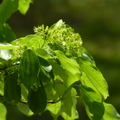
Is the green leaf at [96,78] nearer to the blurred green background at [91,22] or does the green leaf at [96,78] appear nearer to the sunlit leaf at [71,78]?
the sunlit leaf at [71,78]

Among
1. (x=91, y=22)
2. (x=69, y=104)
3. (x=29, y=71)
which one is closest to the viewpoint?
(x=29, y=71)

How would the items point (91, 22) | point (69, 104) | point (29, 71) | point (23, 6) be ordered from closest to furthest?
1. point (29, 71)
2. point (69, 104)
3. point (23, 6)
4. point (91, 22)

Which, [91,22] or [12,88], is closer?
[12,88]

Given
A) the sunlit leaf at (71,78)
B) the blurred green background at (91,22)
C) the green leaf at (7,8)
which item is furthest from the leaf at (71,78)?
the blurred green background at (91,22)

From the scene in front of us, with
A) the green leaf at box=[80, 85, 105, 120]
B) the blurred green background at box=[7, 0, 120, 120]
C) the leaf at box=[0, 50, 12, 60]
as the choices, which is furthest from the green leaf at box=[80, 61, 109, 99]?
the blurred green background at box=[7, 0, 120, 120]

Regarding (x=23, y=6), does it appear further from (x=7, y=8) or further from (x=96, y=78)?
(x=96, y=78)

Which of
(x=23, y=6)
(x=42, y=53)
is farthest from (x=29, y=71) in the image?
(x=23, y=6)

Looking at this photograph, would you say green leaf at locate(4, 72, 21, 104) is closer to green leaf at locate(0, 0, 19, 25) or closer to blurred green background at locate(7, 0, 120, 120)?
green leaf at locate(0, 0, 19, 25)
